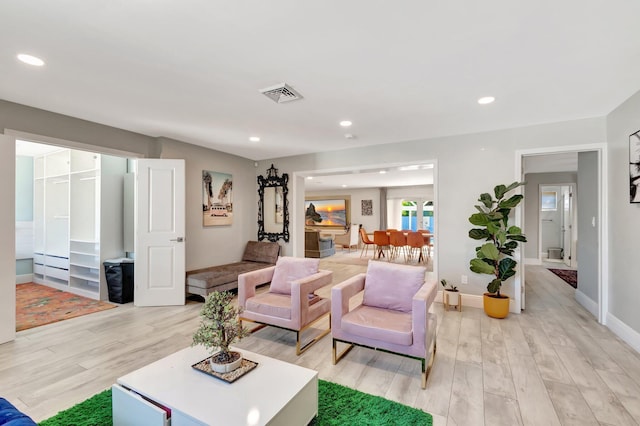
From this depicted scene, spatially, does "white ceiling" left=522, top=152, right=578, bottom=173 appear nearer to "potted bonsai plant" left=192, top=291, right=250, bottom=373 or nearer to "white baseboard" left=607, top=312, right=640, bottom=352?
"white baseboard" left=607, top=312, right=640, bottom=352

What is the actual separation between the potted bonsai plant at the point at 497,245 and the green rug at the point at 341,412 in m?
2.32

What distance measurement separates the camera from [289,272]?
3.23 metres

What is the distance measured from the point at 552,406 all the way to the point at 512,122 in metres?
3.10

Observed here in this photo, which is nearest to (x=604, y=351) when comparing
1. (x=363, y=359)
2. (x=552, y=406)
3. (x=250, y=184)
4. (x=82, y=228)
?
(x=552, y=406)

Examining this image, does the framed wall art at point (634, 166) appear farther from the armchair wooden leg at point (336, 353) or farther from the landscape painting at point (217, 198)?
the landscape painting at point (217, 198)

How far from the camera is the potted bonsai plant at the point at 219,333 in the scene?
167 cm

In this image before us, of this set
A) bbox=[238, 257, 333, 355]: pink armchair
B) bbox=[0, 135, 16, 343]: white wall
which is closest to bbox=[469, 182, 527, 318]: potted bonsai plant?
bbox=[238, 257, 333, 355]: pink armchair

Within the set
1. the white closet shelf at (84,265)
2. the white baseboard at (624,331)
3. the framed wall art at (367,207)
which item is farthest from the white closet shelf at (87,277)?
the framed wall art at (367,207)

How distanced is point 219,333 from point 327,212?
10588mm

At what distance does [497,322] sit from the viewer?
136 inches

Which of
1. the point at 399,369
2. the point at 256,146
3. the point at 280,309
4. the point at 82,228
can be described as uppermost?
the point at 256,146

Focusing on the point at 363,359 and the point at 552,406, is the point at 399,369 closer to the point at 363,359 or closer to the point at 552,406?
the point at 363,359

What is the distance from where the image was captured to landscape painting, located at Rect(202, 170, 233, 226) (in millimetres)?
4938

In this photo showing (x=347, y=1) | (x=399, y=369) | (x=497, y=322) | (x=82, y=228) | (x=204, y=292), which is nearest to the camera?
(x=347, y=1)
